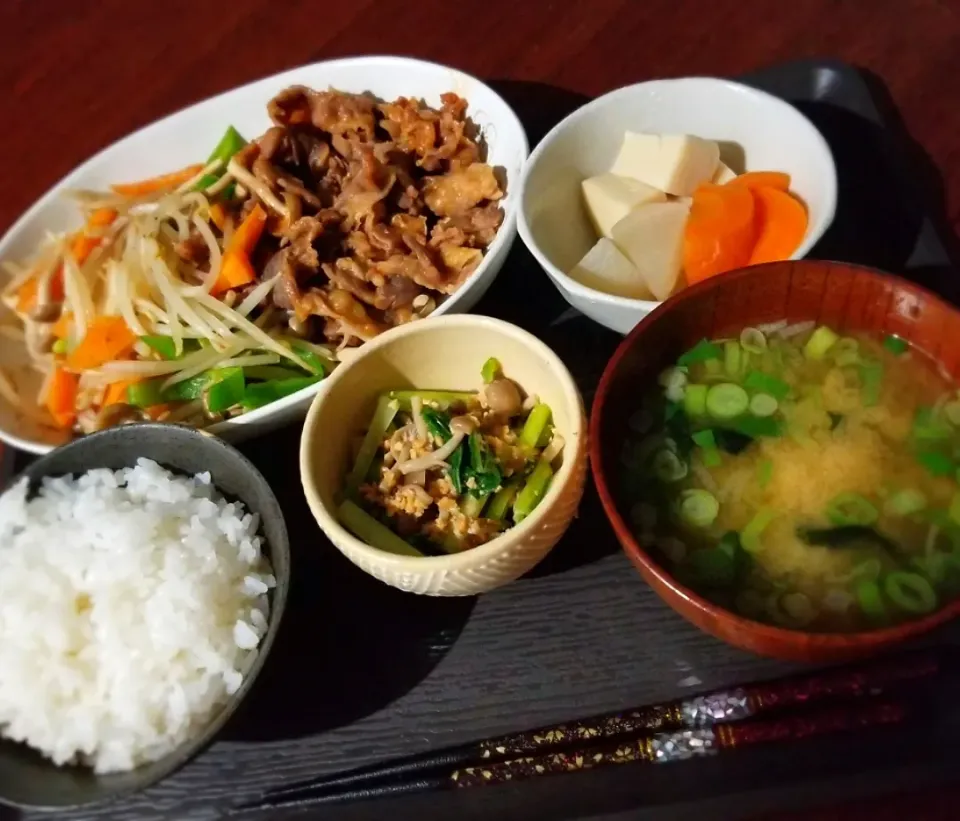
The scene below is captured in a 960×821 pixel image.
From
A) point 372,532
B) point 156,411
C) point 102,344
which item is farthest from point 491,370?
point 102,344

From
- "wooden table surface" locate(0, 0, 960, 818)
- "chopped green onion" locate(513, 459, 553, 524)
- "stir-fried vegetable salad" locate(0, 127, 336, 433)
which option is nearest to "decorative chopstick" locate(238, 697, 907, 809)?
"chopped green onion" locate(513, 459, 553, 524)

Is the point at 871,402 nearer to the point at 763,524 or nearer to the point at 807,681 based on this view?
the point at 763,524

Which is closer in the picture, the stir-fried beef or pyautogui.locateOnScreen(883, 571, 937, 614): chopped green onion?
pyautogui.locateOnScreen(883, 571, 937, 614): chopped green onion

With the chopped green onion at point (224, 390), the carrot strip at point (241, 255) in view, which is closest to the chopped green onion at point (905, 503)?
the chopped green onion at point (224, 390)

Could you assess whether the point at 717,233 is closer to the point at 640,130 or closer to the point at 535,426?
the point at 640,130

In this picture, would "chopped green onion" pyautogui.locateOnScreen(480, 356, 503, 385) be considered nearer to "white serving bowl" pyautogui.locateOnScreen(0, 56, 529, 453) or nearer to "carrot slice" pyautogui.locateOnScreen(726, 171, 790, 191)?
"white serving bowl" pyautogui.locateOnScreen(0, 56, 529, 453)

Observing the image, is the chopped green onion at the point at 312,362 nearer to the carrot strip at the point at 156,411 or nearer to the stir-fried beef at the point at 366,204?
the stir-fried beef at the point at 366,204
